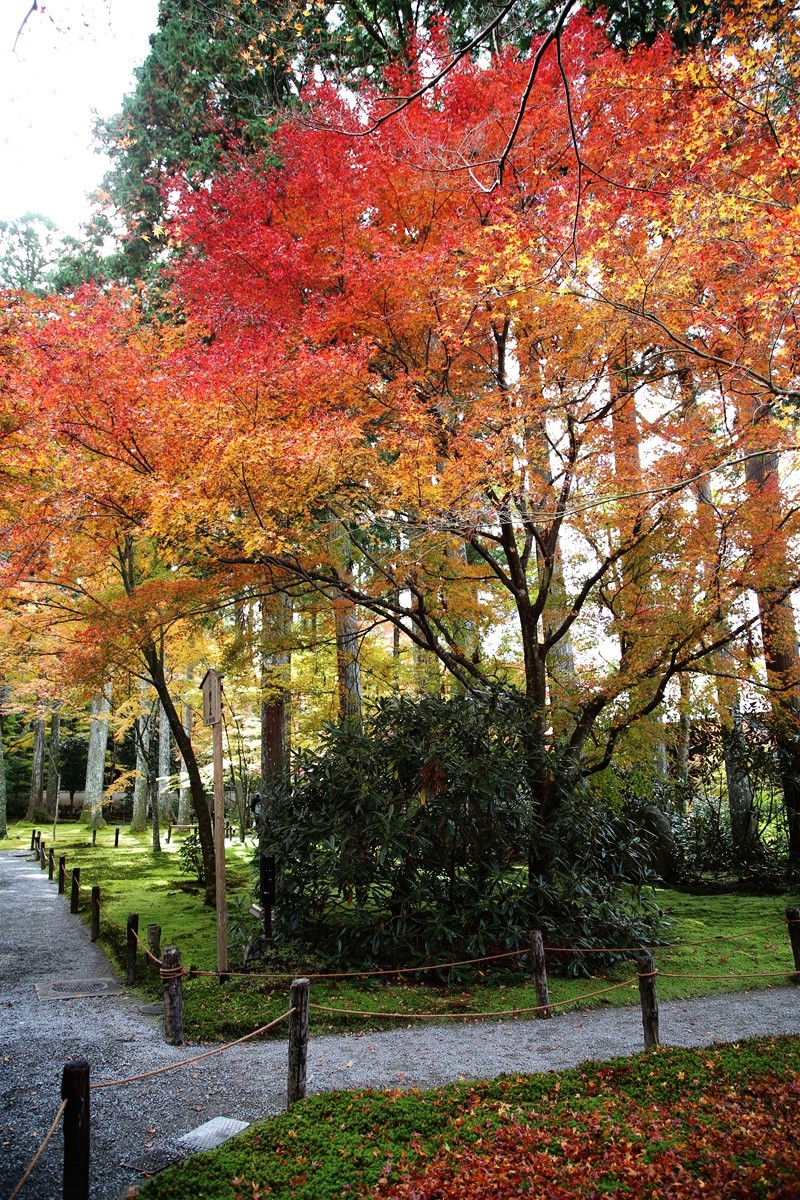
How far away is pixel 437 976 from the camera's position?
794cm

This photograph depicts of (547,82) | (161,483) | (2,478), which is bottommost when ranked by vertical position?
(161,483)

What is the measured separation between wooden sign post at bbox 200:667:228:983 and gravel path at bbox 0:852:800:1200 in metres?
0.88

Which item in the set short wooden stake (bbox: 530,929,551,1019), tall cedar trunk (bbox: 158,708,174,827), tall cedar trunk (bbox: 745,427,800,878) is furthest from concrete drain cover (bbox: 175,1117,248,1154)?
tall cedar trunk (bbox: 158,708,174,827)

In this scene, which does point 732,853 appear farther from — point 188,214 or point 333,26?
point 333,26

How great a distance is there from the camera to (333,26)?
13180 mm

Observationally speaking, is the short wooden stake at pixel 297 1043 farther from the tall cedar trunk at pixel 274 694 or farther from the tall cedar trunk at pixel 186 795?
the tall cedar trunk at pixel 186 795

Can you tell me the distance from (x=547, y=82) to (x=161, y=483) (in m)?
7.45

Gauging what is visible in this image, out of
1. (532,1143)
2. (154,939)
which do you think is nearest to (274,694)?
(154,939)

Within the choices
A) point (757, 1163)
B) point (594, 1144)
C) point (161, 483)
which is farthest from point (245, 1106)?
point (161, 483)

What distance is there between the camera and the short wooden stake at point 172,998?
228 inches

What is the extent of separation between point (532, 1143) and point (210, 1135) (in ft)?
6.05

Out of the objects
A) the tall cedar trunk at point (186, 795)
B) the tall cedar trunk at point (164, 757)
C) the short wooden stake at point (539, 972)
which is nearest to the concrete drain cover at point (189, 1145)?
the short wooden stake at point (539, 972)

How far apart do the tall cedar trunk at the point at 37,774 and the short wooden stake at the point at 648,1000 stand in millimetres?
27063

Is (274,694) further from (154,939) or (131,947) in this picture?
(154,939)
